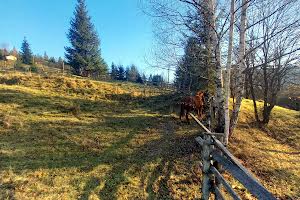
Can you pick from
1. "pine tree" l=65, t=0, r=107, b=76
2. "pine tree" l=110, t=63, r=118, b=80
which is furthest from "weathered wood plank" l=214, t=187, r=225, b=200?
"pine tree" l=110, t=63, r=118, b=80

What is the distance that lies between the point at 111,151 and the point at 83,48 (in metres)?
Answer: 32.3

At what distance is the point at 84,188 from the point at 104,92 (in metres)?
15.6

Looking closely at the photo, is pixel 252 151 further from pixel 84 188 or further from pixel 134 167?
pixel 84 188

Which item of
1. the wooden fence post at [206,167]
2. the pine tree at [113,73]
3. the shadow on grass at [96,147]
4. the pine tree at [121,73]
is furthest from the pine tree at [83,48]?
the wooden fence post at [206,167]

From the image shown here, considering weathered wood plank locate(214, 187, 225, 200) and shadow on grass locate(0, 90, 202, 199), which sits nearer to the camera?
weathered wood plank locate(214, 187, 225, 200)

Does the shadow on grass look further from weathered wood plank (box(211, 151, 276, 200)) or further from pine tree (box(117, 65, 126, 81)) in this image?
pine tree (box(117, 65, 126, 81))

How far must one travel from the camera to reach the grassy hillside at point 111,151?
24.6 ft

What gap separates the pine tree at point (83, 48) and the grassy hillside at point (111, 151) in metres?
20.9

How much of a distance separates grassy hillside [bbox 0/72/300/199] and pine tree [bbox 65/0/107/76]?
20.9m

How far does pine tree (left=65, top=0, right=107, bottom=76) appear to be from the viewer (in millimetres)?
39188

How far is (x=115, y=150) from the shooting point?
10.2 meters

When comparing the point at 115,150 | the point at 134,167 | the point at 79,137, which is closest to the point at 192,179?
the point at 134,167

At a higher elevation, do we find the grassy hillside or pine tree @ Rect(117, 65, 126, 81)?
pine tree @ Rect(117, 65, 126, 81)

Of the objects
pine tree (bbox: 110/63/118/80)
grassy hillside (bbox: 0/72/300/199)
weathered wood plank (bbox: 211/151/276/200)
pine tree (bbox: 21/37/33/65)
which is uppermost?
pine tree (bbox: 21/37/33/65)
